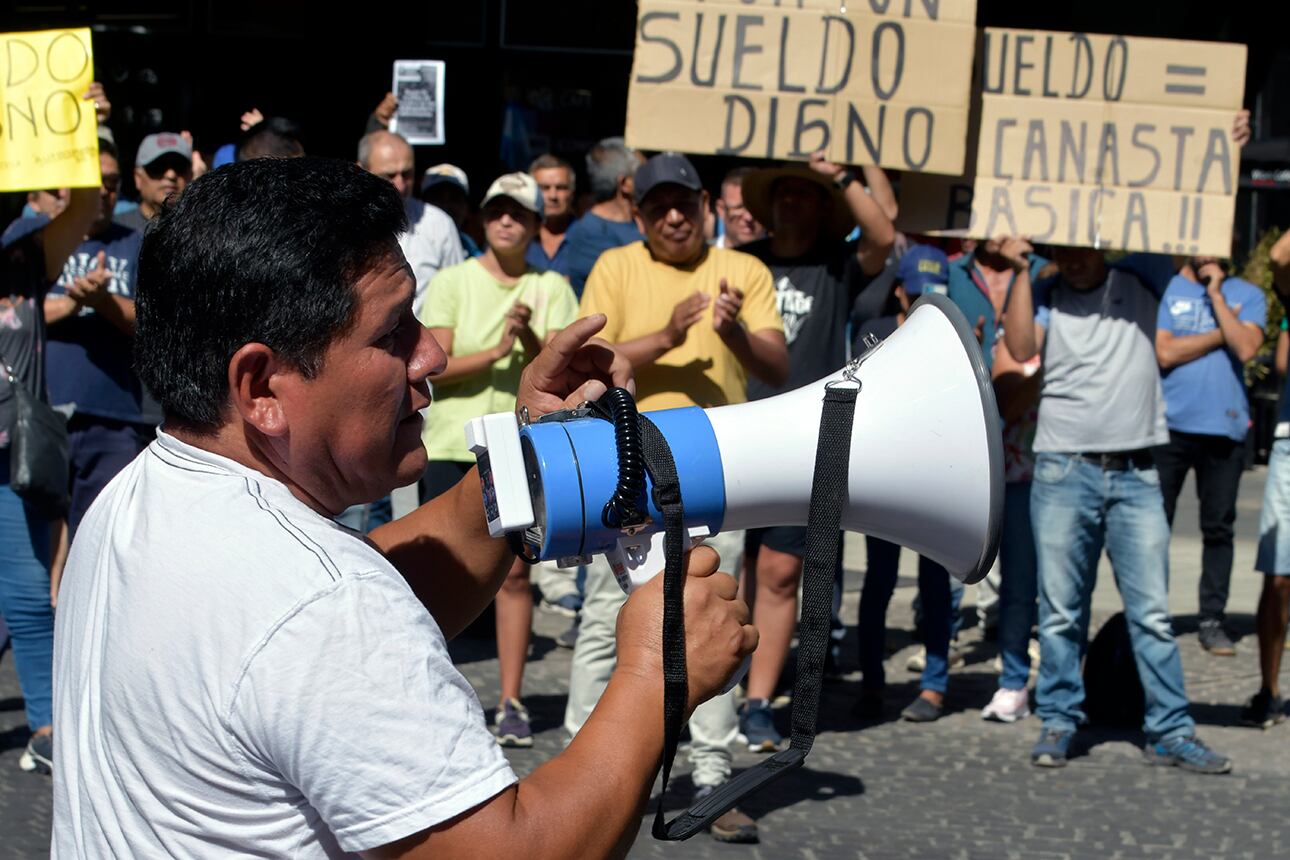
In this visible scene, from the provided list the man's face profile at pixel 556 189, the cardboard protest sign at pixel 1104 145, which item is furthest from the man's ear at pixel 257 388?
the man's face profile at pixel 556 189

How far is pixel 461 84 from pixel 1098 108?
7.77m

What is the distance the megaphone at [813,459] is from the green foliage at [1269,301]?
33.7 feet

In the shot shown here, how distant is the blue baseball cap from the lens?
6492mm

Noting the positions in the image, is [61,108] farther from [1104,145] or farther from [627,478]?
[627,478]

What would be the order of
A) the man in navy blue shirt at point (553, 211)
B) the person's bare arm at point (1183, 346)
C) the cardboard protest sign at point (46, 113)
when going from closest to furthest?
the cardboard protest sign at point (46, 113) < the person's bare arm at point (1183, 346) < the man in navy blue shirt at point (553, 211)

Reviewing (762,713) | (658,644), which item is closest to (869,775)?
(762,713)

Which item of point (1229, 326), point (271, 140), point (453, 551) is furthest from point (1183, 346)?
point (453, 551)

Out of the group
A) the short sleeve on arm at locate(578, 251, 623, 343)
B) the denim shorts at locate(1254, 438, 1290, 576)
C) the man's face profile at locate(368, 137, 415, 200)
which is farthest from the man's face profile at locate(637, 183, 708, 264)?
the denim shorts at locate(1254, 438, 1290, 576)

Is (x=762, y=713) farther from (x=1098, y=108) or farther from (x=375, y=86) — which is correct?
(x=375, y=86)

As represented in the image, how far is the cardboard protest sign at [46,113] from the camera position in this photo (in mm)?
5195

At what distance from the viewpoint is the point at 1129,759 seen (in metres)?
5.73

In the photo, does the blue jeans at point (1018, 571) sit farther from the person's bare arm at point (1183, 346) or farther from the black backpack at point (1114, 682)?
the person's bare arm at point (1183, 346)

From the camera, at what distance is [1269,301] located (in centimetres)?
1230

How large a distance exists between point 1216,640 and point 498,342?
Answer: 362 cm
